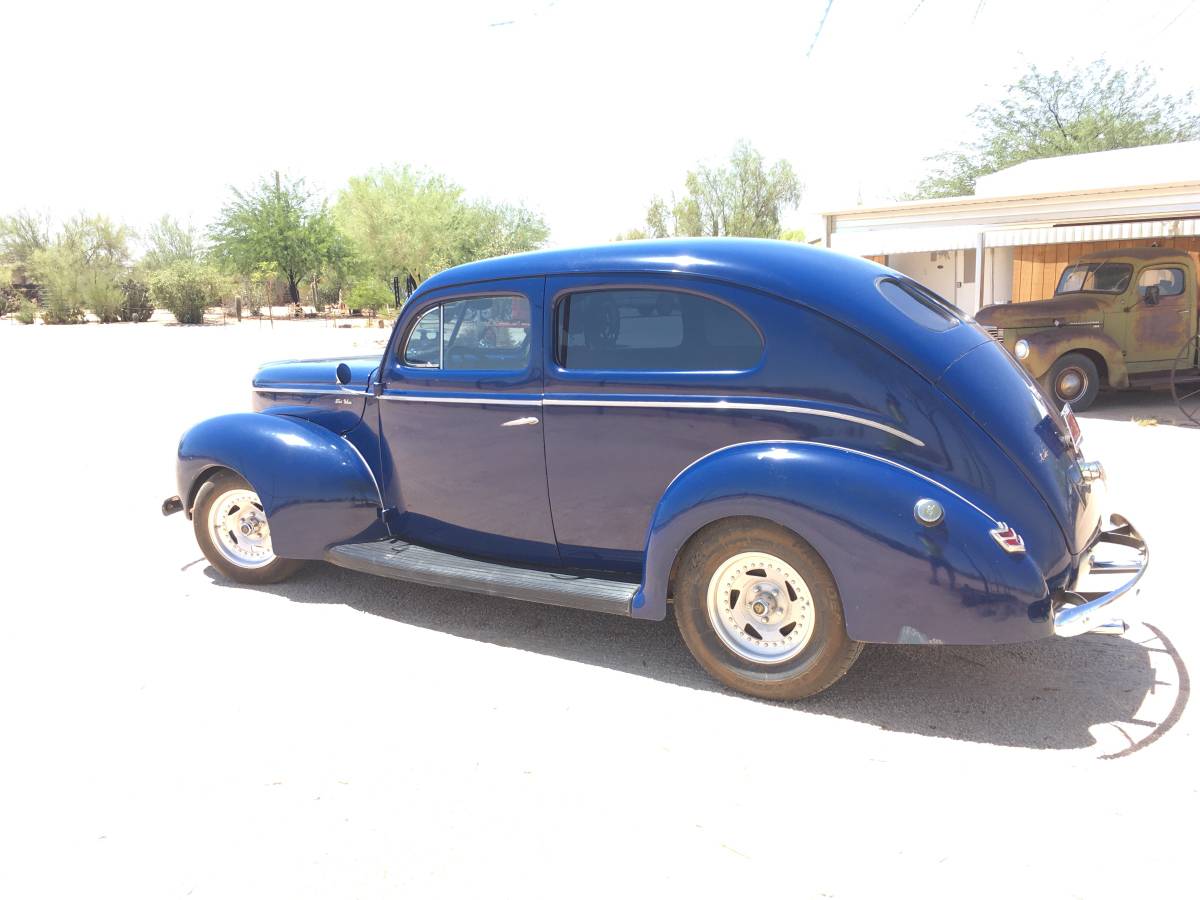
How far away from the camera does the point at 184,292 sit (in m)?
41.7

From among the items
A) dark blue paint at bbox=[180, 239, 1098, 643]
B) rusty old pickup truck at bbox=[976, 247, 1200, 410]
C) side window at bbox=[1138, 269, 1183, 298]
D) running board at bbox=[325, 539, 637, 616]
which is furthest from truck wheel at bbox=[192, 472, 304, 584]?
side window at bbox=[1138, 269, 1183, 298]

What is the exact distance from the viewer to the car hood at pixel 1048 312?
38.1ft

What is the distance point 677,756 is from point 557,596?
36.6 inches

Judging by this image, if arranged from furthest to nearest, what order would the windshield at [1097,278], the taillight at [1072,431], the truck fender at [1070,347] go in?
the windshield at [1097,278]
the truck fender at [1070,347]
the taillight at [1072,431]

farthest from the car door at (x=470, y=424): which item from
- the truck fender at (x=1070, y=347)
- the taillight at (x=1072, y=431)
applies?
the truck fender at (x=1070, y=347)

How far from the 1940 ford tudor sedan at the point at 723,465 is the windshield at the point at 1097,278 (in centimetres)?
936

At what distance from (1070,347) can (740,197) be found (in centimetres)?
3898

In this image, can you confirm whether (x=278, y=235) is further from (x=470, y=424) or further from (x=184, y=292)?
(x=470, y=424)

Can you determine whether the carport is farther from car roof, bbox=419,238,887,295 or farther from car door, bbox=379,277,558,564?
car door, bbox=379,277,558,564

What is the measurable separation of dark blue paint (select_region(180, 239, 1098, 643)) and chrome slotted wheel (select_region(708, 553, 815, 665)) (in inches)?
8.2

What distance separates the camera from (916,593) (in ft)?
10.5

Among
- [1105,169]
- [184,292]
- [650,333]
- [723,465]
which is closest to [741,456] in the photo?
[723,465]

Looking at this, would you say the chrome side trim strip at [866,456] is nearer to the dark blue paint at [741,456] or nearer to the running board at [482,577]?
the dark blue paint at [741,456]

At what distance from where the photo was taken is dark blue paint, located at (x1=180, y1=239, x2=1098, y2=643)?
3.21 m
